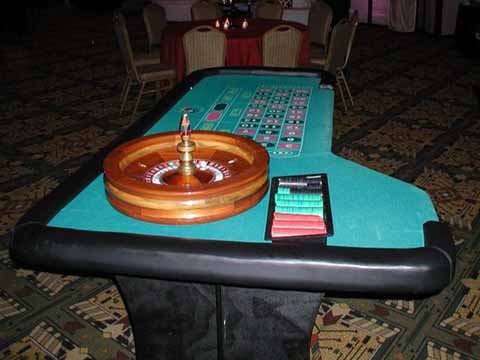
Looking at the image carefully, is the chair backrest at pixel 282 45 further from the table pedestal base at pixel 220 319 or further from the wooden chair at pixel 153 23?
the table pedestal base at pixel 220 319

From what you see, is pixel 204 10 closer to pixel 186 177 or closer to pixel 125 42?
pixel 125 42

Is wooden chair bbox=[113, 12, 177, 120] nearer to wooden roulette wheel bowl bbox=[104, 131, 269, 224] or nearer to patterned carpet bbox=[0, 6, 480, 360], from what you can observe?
patterned carpet bbox=[0, 6, 480, 360]

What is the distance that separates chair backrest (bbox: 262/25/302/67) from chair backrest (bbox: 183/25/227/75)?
0.35 meters

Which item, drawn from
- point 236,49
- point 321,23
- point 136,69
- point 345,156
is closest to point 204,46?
point 236,49

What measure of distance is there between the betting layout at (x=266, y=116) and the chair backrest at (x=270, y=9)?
3723 millimetres

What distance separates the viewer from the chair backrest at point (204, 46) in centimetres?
405

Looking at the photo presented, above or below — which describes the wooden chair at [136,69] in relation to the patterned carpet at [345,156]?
above

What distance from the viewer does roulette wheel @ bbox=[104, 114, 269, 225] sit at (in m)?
1.18

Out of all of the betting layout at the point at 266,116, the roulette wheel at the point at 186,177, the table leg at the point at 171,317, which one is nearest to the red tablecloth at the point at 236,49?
the betting layout at the point at 266,116

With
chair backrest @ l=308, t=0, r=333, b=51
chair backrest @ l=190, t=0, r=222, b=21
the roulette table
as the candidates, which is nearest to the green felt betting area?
the roulette table

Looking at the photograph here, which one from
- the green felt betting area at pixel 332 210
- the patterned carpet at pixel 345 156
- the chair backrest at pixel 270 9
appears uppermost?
the chair backrest at pixel 270 9

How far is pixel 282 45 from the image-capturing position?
163 inches

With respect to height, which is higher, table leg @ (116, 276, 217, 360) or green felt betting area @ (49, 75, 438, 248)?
green felt betting area @ (49, 75, 438, 248)

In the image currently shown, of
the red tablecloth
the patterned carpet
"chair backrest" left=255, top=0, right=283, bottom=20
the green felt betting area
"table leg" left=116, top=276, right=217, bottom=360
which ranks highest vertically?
"chair backrest" left=255, top=0, right=283, bottom=20
